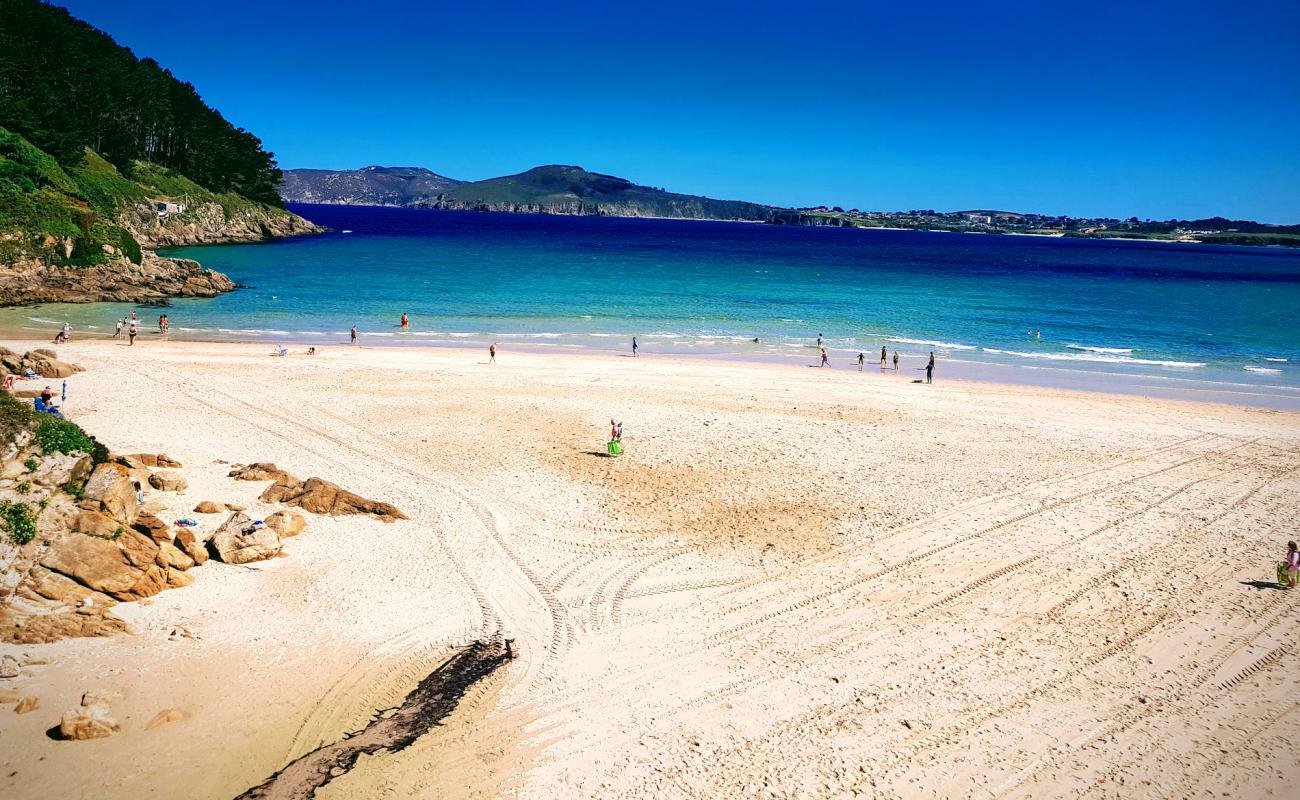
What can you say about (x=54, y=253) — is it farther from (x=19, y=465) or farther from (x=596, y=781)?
(x=596, y=781)

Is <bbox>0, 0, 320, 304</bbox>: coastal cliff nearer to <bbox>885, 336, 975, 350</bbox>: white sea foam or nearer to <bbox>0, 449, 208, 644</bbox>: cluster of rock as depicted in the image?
<bbox>0, 449, 208, 644</bbox>: cluster of rock

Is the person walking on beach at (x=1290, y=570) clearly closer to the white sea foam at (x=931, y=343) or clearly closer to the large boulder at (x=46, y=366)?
the white sea foam at (x=931, y=343)

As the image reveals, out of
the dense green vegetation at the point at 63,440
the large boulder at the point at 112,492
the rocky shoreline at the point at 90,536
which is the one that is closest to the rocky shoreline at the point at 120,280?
the dense green vegetation at the point at 63,440

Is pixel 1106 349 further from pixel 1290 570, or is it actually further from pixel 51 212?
pixel 51 212

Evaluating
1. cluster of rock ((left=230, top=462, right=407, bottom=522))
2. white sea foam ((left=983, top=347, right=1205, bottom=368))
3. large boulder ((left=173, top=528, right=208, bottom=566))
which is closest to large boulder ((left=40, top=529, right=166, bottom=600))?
large boulder ((left=173, top=528, right=208, bottom=566))

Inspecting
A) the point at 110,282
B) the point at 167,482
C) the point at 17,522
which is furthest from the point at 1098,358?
the point at 110,282

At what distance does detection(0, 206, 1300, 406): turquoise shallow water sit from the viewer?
3684cm

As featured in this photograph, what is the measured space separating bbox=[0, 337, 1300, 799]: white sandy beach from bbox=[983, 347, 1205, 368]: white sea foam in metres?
15.6

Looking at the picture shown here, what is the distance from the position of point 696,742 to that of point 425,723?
11.0 ft

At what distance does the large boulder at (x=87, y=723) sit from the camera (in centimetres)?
874

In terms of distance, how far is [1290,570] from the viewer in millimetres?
13406

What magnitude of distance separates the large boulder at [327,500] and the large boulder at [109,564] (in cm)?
331

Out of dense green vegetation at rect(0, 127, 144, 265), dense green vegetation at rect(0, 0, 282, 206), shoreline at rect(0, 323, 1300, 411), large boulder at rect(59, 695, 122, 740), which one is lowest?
large boulder at rect(59, 695, 122, 740)

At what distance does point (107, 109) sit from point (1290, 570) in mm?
84583
